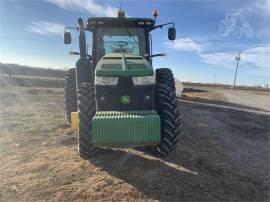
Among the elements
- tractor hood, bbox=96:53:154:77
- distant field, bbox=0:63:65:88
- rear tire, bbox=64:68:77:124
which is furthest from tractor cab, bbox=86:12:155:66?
distant field, bbox=0:63:65:88

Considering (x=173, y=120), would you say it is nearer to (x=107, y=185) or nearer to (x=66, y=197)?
(x=107, y=185)

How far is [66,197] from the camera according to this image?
15.8ft

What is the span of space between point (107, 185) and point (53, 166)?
1.34 metres

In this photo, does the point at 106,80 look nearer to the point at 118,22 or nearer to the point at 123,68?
the point at 123,68

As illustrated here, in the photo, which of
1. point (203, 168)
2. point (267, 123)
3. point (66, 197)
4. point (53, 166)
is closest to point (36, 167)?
point (53, 166)

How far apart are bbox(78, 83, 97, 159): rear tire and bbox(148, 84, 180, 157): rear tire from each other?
1200 millimetres

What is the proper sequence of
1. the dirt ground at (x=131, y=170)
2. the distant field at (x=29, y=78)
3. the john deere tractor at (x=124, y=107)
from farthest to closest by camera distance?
the distant field at (x=29, y=78)
the john deere tractor at (x=124, y=107)
the dirt ground at (x=131, y=170)

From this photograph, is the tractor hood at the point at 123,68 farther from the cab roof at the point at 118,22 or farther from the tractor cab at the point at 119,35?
the cab roof at the point at 118,22

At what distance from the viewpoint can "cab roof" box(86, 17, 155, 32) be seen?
798 cm

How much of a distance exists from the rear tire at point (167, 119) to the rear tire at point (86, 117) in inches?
47.2

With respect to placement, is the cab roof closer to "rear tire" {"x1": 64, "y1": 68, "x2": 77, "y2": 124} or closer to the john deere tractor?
the john deere tractor

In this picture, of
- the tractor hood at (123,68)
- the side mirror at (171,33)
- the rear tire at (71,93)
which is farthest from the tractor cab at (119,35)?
the tractor hood at (123,68)

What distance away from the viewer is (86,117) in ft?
19.6

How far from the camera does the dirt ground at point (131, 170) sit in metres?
4.98
